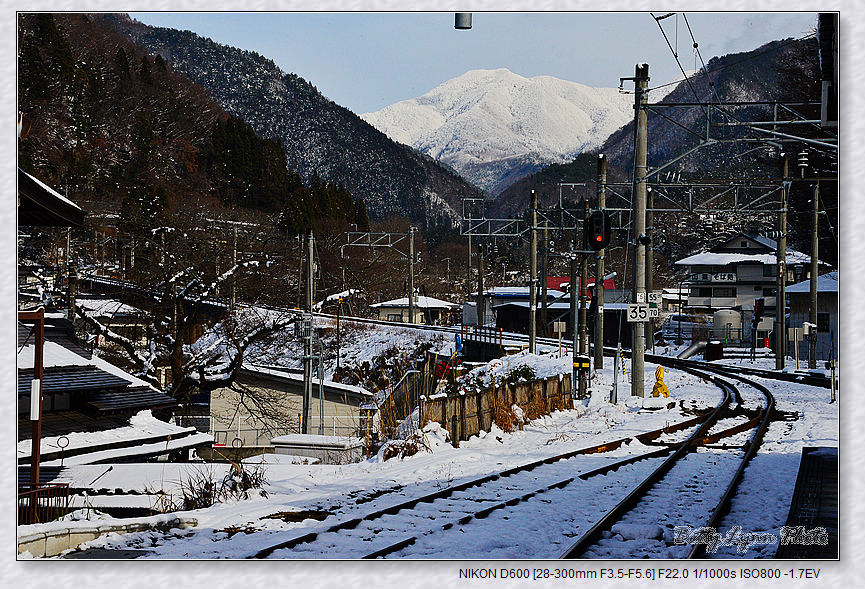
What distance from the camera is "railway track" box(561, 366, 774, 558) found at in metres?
7.10

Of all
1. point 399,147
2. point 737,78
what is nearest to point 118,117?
point 737,78

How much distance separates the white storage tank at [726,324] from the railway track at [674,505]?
44392mm

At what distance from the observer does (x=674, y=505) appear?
8875 mm

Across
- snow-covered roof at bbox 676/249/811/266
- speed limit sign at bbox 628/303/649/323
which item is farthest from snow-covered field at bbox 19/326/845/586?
snow-covered roof at bbox 676/249/811/266

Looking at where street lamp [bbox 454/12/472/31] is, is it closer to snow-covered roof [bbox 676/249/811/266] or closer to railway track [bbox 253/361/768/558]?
railway track [bbox 253/361/768/558]

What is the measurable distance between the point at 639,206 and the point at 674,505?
1075 centimetres

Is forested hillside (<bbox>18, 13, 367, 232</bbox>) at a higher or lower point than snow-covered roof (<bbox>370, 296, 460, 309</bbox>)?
higher

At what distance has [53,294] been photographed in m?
26.1

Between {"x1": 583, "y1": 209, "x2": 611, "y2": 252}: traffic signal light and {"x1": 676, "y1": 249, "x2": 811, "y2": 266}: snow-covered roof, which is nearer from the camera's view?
{"x1": 583, "y1": 209, "x2": 611, "y2": 252}: traffic signal light

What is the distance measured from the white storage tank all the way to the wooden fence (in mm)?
39798

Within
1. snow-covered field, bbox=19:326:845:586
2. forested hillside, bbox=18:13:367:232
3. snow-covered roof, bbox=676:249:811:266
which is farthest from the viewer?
snow-covered roof, bbox=676:249:811:266

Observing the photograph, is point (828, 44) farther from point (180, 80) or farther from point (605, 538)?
point (180, 80)

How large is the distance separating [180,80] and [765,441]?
31.0 meters

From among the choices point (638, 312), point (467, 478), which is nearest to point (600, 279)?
point (638, 312)
